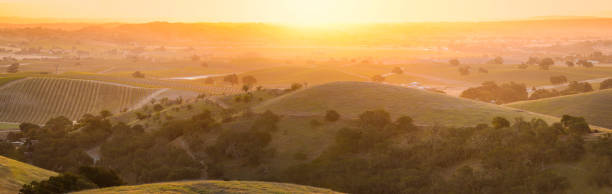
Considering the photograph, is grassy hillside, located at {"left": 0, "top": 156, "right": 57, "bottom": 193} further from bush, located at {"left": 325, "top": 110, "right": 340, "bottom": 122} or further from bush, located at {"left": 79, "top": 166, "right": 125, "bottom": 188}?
bush, located at {"left": 325, "top": 110, "right": 340, "bottom": 122}

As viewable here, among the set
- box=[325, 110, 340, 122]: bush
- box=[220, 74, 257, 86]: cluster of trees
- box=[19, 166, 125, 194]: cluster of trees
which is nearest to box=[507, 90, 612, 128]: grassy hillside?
box=[325, 110, 340, 122]: bush

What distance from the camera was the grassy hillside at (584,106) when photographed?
71.3m

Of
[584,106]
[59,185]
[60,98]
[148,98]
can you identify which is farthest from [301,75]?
[59,185]

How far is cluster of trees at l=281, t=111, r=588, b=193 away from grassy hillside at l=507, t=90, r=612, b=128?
31.3 metres

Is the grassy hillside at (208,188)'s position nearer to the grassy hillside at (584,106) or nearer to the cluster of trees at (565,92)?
the grassy hillside at (584,106)

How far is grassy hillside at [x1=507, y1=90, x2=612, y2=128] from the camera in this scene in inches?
2808

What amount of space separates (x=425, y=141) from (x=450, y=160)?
4243mm

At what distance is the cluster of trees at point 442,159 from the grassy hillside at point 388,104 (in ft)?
20.8

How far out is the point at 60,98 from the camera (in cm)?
11544

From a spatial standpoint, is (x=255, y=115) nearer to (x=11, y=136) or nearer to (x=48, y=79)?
(x=11, y=136)

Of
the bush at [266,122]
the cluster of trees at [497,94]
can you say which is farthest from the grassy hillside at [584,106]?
the bush at [266,122]

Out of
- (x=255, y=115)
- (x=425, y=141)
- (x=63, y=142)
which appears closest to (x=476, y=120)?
(x=425, y=141)

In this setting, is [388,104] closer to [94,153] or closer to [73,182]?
[94,153]

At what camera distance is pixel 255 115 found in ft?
207
